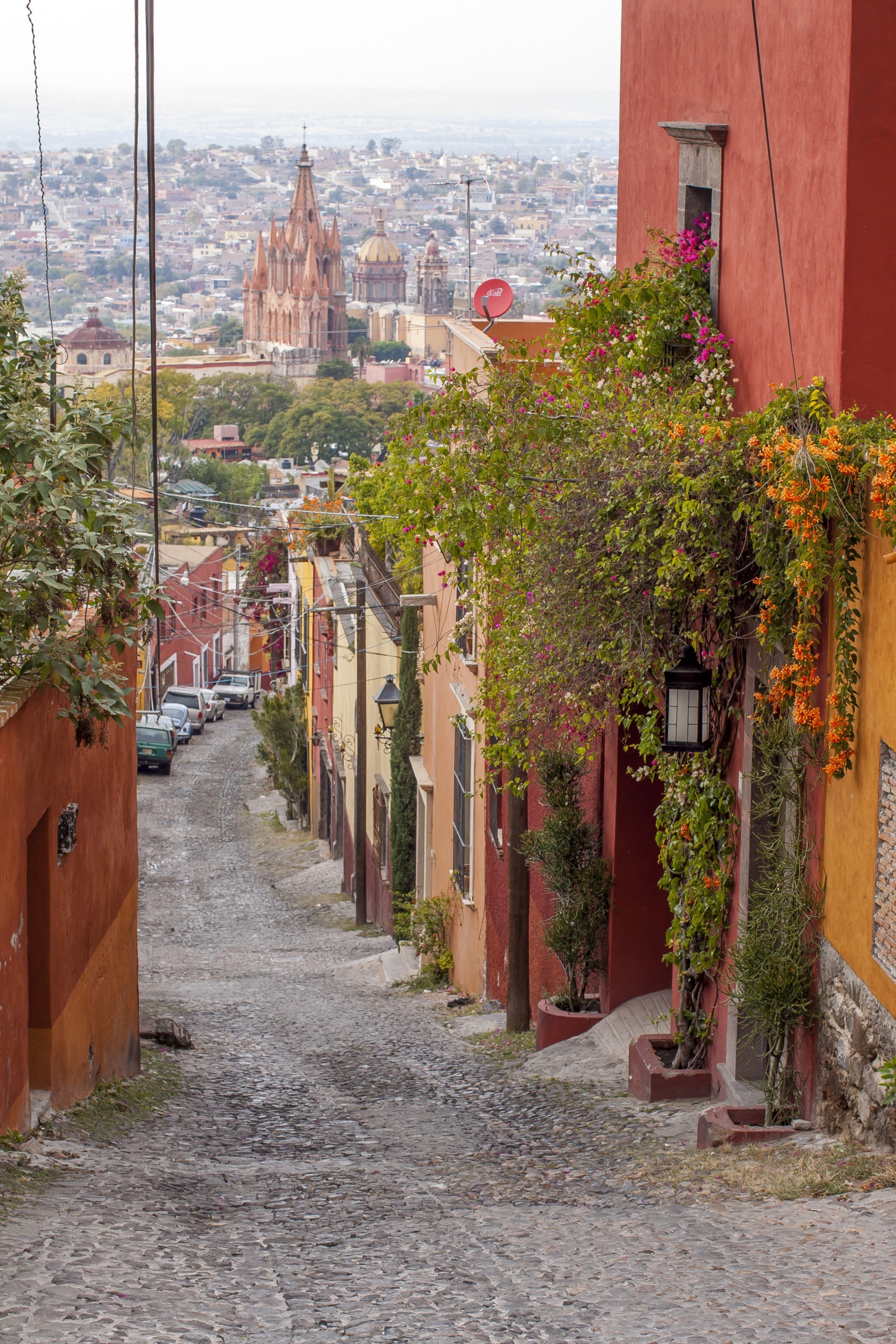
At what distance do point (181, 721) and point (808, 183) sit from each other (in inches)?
1597

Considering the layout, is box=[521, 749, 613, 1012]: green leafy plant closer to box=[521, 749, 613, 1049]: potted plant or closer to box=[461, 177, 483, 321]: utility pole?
box=[521, 749, 613, 1049]: potted plant

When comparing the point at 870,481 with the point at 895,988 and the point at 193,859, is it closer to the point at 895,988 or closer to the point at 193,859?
the point at 895,988

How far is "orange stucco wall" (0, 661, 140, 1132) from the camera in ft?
23.9

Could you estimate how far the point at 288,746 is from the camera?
117 ft

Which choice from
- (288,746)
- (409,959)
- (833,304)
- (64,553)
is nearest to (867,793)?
(833,304)

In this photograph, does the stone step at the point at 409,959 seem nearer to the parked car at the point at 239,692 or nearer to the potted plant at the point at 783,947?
the potted plant at the point at 783,947

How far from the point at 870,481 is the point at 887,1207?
2761mm

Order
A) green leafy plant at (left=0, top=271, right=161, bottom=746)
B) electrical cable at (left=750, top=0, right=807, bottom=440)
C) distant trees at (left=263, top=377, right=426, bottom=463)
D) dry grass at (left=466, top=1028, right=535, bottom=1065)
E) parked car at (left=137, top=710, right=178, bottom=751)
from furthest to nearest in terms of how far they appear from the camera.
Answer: distant trees at (left=263, top=377, right=426, bottom=463)
parked car at (left=137, top=710, right=178, bottom=751)
dry grass at (left=466, top=1028, right=535, bottom=1065)
green leafy plant at (left=0, top=271, right=161, bottom=746)
electrical cable at (left=750, top=0, right=807, bottom=440)

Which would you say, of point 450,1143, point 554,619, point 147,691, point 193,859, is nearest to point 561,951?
point 450,1143

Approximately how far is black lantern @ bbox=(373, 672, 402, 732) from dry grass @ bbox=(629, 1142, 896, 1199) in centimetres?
1339

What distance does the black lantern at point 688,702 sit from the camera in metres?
7.74

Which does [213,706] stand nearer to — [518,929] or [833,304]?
[518,929]

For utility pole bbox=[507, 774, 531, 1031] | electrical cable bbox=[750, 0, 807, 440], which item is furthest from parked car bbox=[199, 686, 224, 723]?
electrical cable bbox=[750, 0, 807, 440]

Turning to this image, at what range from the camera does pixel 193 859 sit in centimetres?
2978
